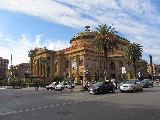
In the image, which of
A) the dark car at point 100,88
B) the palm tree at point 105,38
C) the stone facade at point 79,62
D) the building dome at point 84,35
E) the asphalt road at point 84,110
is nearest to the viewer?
the asphalt road at point 84,110

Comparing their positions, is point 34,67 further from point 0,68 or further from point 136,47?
point 0,68

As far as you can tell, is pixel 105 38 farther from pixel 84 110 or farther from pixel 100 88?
pixel 84 110

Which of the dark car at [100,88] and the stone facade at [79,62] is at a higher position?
the stone facade at [79,62]

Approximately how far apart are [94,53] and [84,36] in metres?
12.1

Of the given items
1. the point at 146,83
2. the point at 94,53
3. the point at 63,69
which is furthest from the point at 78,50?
the point at 146,83

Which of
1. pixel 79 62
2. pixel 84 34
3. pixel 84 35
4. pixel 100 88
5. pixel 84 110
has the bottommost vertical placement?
pixel 84 110

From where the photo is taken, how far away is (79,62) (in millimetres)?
69938

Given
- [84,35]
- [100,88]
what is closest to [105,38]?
[100,88]

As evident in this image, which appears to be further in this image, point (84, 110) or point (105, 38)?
point (105, 38)

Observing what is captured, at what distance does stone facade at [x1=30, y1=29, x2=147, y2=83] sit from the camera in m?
68.6

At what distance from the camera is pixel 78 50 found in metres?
69.4

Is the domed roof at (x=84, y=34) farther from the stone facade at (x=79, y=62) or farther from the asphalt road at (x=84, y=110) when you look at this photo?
the asphalt road at (x=84, y=110)

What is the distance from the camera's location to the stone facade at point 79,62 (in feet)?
225

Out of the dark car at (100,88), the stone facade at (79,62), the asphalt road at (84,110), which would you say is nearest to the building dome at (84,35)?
the stone facade at (79,62)
